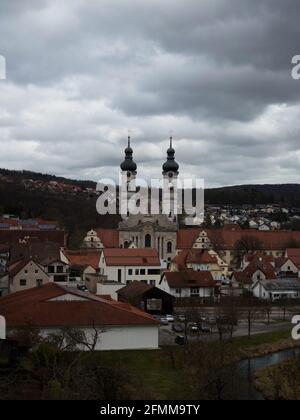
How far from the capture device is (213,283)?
4853cm

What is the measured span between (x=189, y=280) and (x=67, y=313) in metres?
19.8

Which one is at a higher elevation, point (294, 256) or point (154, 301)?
point (294, 256)

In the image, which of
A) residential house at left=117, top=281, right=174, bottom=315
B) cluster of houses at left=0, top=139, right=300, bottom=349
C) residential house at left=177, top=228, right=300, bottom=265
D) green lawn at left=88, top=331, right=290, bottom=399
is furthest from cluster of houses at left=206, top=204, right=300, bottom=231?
green lawn at left=88, top=331, right=290, bottom=399

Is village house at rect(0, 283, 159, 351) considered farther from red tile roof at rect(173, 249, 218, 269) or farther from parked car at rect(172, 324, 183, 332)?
red tile roof at rect(173, 249, 218, 269)

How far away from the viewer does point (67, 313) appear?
29719 millimetres

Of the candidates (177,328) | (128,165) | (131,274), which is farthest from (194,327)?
(128,165)

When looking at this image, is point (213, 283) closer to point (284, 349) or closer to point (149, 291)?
point (149, 291)

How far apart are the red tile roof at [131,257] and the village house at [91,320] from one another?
21.0m

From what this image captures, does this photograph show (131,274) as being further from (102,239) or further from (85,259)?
Result: (102,239)

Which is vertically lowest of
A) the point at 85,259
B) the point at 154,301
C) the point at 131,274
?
the point at 154,301

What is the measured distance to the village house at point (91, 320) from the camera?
28688mm

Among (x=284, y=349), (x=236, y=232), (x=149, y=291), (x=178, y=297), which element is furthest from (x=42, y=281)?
(x=236, y=232)

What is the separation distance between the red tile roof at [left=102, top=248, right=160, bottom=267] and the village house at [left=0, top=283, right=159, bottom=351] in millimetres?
20974

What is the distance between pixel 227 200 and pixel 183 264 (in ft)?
424
